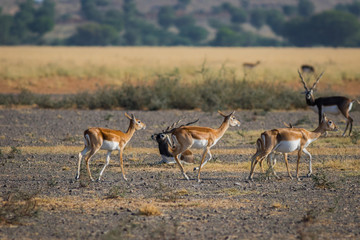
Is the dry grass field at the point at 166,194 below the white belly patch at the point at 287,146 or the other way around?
below

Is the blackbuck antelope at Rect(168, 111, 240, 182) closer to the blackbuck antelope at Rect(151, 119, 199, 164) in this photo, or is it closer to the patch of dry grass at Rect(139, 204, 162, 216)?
the blackbuck antelope at Rect(151, 119, 199, 164)

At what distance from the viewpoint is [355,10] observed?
139000 millimetres

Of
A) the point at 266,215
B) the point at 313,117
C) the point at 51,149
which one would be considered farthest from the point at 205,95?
the point at 266,215

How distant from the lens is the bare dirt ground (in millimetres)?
8109

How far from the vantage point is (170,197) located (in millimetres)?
9672

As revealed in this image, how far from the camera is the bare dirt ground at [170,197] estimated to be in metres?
8.11

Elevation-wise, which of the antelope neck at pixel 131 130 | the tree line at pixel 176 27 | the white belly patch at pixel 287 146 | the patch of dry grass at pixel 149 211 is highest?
the tree line at pixel 176 27

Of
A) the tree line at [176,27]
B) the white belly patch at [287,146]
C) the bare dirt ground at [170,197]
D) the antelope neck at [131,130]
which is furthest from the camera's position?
the tree line at [176,27]

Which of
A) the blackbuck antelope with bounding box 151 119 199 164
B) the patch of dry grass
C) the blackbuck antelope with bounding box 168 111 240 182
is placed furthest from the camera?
the blackbuck antelope with bounding box 151 119 199 164

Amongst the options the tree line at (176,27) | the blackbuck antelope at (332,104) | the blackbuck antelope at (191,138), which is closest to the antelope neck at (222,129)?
the blackbuck antelope at (191,138)

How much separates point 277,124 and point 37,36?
8920cm

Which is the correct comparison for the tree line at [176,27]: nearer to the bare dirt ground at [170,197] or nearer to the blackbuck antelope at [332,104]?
the blackbuck antelope at [332,104]

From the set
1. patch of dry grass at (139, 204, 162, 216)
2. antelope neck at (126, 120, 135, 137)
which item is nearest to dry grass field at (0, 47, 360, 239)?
patch of dry grass at (139, 204, 162, 216)

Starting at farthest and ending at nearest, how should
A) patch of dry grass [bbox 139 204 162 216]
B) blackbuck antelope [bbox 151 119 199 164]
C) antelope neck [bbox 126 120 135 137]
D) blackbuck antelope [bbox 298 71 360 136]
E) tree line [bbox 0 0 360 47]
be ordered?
tree line [bbox 0 0 360 47]
blackbuck antelope [bbox 298 71 360 136]
blackbuck antelope [bbox 151 119 199 164]
antelope neck [bbox 126 120 135 137]
patch of dry grass [bbox 139 204 162 216]
